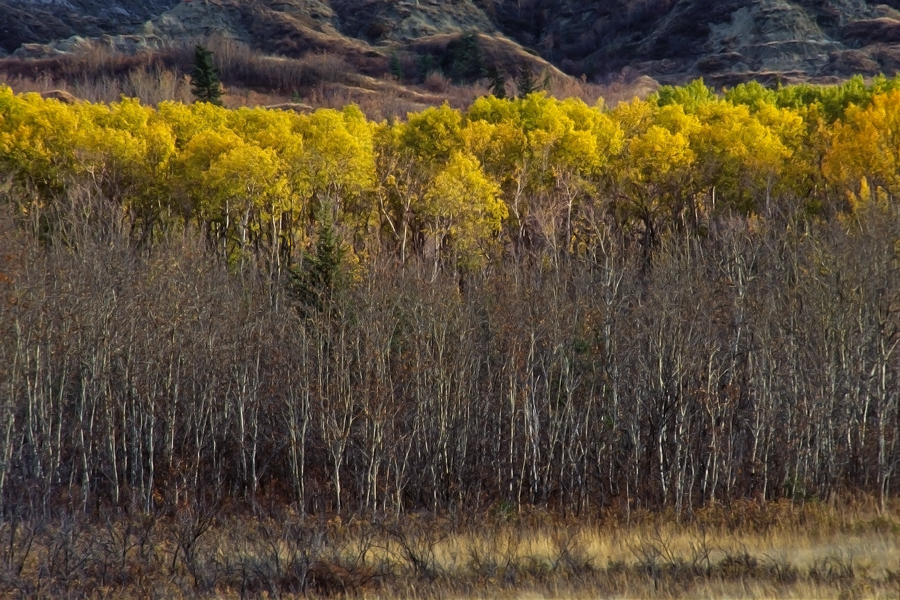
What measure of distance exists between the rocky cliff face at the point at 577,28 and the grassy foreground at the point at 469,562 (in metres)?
82.2

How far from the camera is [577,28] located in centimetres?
14725

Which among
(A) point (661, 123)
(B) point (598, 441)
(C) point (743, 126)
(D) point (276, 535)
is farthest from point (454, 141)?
(D) point (276, 535)

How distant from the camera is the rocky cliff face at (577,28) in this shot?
95562mm

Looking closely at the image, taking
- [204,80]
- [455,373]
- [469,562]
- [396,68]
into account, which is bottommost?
[455,373]

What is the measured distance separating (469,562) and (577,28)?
14048cm

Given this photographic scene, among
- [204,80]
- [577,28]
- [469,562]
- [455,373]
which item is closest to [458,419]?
[455,373]

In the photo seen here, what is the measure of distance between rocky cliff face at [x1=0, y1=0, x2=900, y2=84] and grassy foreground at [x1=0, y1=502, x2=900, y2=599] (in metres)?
82.2

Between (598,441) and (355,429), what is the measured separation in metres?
7.73

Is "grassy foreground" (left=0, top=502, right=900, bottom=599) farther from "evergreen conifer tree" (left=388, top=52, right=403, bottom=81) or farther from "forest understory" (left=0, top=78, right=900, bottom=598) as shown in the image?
"evergreen conifer tree" (left=388, top=52, right=403, bottom=81)

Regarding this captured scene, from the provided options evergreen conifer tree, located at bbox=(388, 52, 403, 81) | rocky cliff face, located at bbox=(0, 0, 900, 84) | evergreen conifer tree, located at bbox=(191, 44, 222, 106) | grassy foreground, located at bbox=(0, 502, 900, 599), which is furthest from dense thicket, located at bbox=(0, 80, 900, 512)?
evergreen conifer tree, located at bbox=(388, 52, 403, 81)

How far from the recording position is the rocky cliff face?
3762 inches

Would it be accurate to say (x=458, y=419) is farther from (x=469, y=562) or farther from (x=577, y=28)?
(x=577, y=28)

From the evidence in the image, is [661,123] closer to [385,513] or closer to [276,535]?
[385,513]

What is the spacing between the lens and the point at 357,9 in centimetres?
15500
